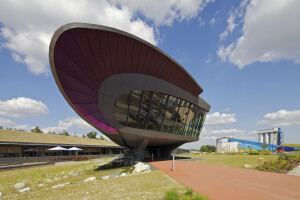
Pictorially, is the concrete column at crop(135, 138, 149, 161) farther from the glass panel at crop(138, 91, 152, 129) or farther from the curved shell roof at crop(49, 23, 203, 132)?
the curved shell roof at crop(49, 23, 203, 132)

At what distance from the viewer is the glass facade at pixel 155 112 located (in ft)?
59.8

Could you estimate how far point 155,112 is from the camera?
66.3 ft

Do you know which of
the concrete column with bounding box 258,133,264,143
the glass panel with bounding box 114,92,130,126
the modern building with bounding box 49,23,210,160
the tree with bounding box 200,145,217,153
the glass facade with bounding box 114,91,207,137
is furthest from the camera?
the concrete column with bounding box 258,133,264,143

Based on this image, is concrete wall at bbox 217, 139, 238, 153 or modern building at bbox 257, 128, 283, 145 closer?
concrete wall at bbox 217, 139, 238, 153

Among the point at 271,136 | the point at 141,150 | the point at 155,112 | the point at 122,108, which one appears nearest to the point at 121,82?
the point at 122,108

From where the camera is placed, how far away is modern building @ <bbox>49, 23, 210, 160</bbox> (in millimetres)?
13180

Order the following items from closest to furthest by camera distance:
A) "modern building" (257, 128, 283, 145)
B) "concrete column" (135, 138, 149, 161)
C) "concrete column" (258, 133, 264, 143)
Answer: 1. "concrete column" (135, 138, 149, 161)
2. "modern building" (257, 128, 283, 145)
3. "concrete column" (258, 133, 264, 143)

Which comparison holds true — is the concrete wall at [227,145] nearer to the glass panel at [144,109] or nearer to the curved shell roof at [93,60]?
the glass panel at [144,109]

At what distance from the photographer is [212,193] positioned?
7.39m

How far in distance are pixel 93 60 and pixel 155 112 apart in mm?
9654

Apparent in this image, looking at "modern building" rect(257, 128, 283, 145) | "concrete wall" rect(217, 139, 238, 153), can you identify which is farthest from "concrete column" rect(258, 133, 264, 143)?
"concrete wall" rect(217, 139, 238, 153)

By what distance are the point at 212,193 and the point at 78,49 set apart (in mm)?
13798

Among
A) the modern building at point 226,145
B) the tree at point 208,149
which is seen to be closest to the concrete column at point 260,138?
the tree at point 208,149

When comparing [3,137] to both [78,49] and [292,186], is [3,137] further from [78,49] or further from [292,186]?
[292,186]
